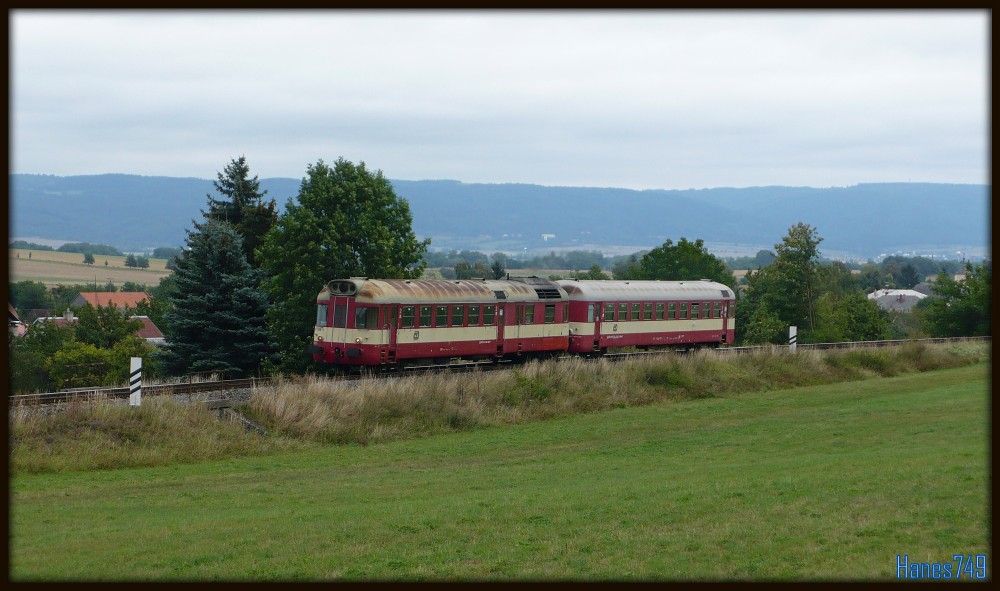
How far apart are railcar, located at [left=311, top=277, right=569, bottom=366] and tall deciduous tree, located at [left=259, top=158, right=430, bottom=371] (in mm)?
6701

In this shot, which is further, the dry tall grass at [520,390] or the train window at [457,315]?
the train window at [457,315]

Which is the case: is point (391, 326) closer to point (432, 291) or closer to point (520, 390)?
point (432, 291)

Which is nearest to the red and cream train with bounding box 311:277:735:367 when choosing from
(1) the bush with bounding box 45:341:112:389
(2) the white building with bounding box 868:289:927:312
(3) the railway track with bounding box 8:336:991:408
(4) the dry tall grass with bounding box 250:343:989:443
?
(3) the railway track with bounding box 8:336:991:408

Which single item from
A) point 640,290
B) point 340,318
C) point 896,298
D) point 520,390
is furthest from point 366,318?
point 896,298

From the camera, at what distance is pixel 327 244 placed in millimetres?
41250

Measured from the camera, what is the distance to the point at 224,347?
38.6 metres

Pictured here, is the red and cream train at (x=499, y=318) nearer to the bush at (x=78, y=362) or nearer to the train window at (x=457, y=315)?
the train window at (x=457, y=315)

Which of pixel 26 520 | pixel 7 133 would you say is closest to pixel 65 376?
pixel 26 520

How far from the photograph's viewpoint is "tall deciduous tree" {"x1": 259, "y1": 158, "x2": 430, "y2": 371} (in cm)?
4047

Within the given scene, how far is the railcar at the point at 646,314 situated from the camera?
39.2 meters

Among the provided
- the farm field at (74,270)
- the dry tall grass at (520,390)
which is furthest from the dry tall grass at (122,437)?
the farm field at (74,270)

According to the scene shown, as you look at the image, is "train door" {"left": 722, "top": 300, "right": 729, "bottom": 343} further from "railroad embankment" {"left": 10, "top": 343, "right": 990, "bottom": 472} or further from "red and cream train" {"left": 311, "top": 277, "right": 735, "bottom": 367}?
"railroad embankment" {"left": 10, "top": 343, "right": 990, "bottom": 472}

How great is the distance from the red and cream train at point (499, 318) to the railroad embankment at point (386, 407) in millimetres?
2593

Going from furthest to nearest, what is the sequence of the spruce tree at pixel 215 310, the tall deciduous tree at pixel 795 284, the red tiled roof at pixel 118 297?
the red tiled roof at pixel 118 297 < the tall deciduous tree at pixel 795 284 < the spruce tree at pixel 215 310
